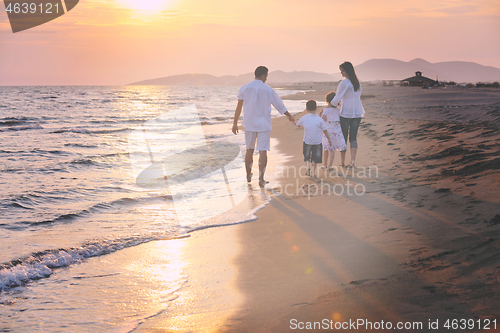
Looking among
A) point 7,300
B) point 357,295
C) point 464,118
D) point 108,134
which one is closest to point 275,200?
point 357,295

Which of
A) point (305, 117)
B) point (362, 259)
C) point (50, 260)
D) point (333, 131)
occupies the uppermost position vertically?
point (305, 117)

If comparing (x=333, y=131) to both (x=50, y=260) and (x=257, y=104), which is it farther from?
(x=50, y=260)

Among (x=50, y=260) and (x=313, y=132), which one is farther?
(x=313, y=132)

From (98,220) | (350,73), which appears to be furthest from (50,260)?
(350,73)

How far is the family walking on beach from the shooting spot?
6379 mm

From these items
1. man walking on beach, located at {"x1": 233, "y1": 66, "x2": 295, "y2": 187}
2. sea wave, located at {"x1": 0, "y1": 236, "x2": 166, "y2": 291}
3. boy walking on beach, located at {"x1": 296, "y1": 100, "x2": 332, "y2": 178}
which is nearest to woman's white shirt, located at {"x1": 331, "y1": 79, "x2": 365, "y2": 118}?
boy walking on beach, located at {"x1": 296, "y1": 100, "x2": 332, "y2": 178}

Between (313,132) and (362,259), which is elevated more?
(313,132)

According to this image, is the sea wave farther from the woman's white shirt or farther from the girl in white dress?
the woman's white shirt
